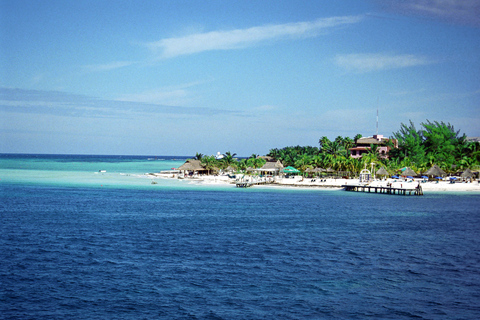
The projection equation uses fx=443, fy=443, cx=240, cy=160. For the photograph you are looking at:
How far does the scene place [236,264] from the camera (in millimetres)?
26016

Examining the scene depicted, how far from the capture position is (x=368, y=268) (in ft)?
Answer: 84.3

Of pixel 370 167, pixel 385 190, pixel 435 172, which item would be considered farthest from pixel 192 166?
pixel 435 172

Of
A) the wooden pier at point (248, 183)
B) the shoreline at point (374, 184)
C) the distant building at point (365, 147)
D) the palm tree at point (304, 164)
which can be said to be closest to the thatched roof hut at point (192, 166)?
the shoreline at point (374, 184)

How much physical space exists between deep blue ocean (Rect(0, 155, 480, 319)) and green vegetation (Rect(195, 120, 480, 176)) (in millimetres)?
48483

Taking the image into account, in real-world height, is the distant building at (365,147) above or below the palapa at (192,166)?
above

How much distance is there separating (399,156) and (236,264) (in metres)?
88.1

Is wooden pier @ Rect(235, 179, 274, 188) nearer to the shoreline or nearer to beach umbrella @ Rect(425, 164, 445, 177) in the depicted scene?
the shoreline

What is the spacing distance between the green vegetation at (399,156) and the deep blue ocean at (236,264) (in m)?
48.5

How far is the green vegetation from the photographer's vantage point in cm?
9531

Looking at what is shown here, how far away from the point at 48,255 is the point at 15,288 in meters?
6.02

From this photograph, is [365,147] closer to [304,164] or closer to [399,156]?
[399,156]

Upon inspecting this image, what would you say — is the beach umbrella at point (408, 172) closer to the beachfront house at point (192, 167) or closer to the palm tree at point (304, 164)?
the palm tree at point (304, 164)

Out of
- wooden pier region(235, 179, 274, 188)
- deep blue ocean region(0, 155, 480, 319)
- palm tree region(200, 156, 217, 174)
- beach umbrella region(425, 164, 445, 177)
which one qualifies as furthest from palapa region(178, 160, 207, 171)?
deep blue ocean region(0, 155, 480, 319)

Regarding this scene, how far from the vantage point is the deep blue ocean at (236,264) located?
64.5 feet
